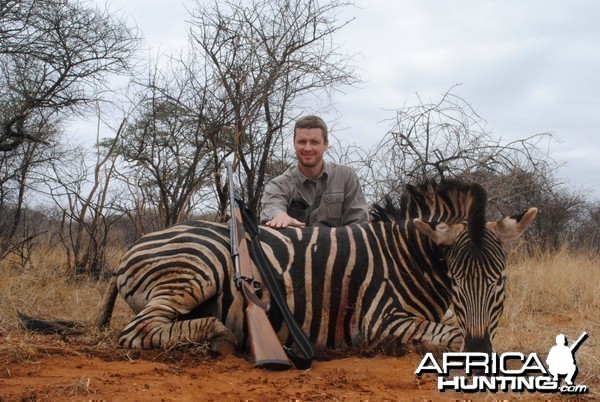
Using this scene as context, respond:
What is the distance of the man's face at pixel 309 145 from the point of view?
4.59 m

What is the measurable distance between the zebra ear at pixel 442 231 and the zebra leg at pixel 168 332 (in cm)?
115

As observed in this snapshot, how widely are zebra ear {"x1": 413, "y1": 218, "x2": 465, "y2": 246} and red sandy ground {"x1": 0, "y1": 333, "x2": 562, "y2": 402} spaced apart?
60cm

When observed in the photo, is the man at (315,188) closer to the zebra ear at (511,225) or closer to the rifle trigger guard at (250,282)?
the rifle trigger guard at (250,282)

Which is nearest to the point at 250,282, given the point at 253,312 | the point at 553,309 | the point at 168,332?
the point at 253,312

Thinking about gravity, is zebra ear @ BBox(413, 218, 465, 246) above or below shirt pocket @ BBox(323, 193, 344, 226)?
below

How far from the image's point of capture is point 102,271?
21.6 ft

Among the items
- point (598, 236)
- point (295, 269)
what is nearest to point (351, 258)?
point (295, 269)

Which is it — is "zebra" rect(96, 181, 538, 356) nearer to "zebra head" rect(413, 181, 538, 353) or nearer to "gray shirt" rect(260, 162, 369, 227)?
"zebra head" rect(413, 181, 538, 353)

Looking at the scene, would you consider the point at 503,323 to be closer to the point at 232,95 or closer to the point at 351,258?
the point at 351,258

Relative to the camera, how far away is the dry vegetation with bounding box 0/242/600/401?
3.04 meters

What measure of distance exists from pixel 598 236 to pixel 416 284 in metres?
13.4

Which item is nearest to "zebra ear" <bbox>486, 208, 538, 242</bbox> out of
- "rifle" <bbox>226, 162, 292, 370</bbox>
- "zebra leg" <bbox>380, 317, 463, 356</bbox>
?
"zebra leg" <bbox>380, 317, 463, 356</bbox>

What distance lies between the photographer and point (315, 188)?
187 inches

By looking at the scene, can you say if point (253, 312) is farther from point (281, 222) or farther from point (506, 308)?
point (506, 308)
